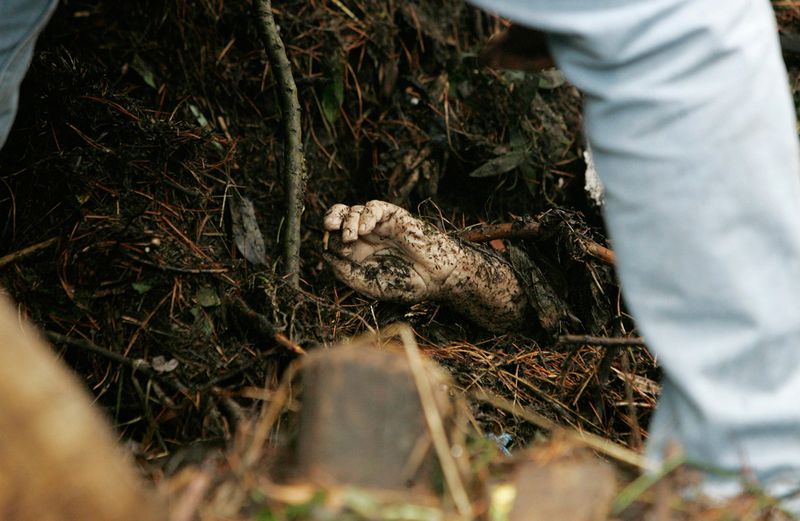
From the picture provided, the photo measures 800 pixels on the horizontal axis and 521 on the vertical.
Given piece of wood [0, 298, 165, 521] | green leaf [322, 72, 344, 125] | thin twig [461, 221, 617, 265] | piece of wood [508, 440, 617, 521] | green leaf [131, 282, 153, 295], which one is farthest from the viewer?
green leaf [322, 72, 344, 125]

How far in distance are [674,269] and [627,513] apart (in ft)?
1.00

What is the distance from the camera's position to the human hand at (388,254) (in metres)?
1.96

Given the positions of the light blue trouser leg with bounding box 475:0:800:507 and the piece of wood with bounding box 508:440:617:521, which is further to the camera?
the light blue trouser leg with bounding box 475:0:800:507

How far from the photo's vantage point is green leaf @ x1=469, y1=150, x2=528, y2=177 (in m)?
2.48

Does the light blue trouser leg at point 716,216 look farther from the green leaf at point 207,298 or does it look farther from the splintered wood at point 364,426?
the green leaf at point 207,298

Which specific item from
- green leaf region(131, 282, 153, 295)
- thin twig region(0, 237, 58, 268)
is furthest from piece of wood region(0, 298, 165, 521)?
thin twig region(0, 237, 58, 268)

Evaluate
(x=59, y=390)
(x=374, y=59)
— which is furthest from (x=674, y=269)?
(x=374, y=59)

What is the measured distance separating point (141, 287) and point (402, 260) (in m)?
0.65

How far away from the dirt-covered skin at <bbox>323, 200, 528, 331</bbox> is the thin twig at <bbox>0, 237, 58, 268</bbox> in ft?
2.05

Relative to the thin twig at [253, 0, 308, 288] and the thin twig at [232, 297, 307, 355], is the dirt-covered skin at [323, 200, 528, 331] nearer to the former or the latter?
the thin twig at [253, 0, 308, 288]

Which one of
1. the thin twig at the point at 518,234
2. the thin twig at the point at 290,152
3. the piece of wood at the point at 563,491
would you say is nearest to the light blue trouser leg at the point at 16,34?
the thin twig at the point at 290,152

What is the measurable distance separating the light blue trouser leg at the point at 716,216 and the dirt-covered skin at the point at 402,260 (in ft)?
3.29

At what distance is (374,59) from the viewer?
259 cm

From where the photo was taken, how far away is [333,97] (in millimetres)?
2453
